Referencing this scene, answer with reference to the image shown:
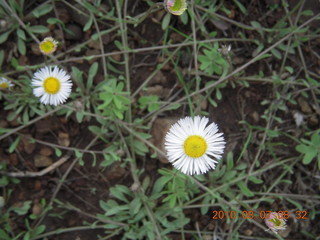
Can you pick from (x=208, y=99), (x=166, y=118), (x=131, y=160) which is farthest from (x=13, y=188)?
(x=208, y=99)

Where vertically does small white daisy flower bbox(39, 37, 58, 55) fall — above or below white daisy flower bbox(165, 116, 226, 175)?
above

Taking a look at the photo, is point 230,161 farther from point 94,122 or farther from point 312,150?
point 94,122

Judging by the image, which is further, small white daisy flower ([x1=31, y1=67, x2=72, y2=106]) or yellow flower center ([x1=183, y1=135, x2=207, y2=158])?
small white daisy flower ([x1=31, y1=67, x2=72, y2=106])

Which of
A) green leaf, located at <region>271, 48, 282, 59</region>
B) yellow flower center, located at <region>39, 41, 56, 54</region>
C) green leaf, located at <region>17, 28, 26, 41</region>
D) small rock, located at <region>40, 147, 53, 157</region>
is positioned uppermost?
green leaf, located at <region>271, 48, 282, 59</region>

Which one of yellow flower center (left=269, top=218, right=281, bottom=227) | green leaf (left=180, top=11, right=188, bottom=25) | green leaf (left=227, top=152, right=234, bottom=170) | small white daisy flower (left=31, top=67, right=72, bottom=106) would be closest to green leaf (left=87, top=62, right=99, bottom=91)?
small white daisy flower (left=31, top=67, right=72, bottom=106)

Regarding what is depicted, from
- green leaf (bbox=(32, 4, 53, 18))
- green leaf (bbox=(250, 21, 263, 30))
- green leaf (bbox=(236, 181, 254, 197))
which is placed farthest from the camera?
green leaf (bbox=(250, 21, 263, 30))

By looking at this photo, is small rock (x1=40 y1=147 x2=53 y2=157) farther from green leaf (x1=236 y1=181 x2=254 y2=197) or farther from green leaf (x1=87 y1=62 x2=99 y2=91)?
green leaf (x1=236 y1=181 x2=254 y2=197)

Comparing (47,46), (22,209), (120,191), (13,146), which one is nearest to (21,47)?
(47,46)

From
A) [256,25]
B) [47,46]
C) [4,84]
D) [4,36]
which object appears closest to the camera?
[47,46]
